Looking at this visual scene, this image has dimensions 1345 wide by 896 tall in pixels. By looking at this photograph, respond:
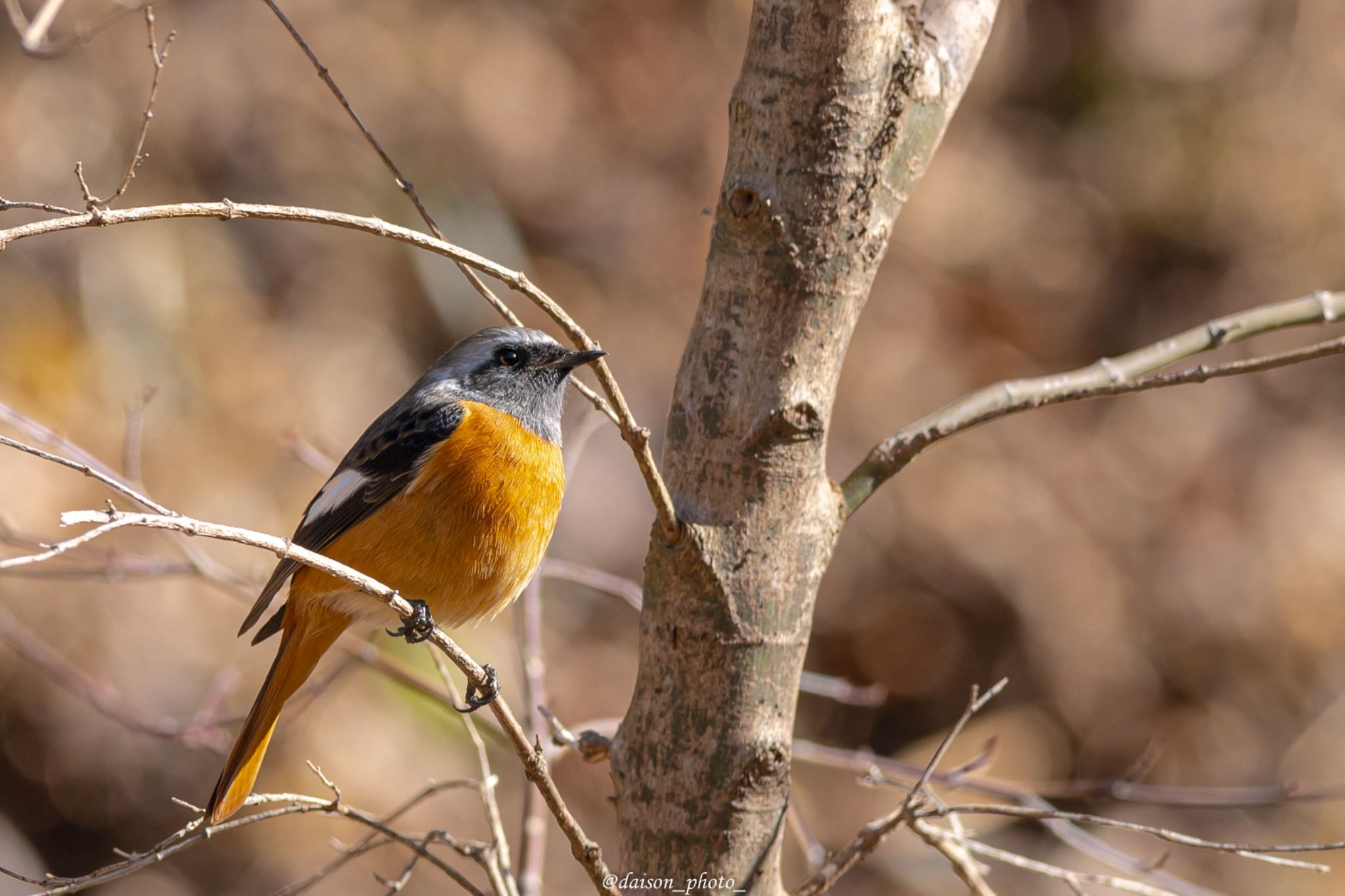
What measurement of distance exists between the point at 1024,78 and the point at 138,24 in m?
5.92

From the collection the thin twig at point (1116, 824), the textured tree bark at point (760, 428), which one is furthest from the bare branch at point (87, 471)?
the thin twig at point (1116, 824)

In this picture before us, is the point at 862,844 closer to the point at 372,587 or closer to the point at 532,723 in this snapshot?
the point at 372,587

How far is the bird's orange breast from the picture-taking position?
2863 millimetres

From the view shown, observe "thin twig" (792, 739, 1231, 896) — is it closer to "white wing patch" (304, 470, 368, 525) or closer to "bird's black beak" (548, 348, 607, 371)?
"bird's black beak" (548, 348, 607, 371)

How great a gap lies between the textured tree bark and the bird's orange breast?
2.72 feet

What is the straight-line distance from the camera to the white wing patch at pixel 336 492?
313 centimetres

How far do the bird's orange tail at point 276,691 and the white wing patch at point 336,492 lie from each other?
0.30 meters

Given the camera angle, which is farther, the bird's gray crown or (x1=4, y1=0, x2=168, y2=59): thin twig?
the bird's gray crown

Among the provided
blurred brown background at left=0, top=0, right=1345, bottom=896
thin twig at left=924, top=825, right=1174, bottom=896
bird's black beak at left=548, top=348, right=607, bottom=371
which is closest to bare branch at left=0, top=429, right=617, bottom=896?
thin twig at left=924, top=825, right=1174, bottom=896

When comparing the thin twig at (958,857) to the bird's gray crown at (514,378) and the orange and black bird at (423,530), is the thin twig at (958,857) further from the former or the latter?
the bird's gray crown at (514,378)

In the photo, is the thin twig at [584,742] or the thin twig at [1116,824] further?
the thin twig at [584,742]

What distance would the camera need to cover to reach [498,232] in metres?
7.11

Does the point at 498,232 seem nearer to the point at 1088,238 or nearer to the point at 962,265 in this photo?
the point at 962,265

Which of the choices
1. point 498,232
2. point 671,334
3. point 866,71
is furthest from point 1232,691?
point 866,71
